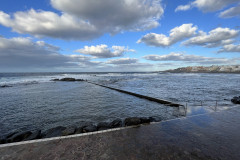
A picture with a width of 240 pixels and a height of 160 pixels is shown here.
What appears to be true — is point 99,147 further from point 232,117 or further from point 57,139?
point 232,117

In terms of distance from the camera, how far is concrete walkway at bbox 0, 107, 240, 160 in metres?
3.18

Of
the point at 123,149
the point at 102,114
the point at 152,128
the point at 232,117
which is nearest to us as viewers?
the point at 123,149

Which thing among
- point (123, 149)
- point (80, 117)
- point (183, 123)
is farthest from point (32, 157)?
point (183, 123)

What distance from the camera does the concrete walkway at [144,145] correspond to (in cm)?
318

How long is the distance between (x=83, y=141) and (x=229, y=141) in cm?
508

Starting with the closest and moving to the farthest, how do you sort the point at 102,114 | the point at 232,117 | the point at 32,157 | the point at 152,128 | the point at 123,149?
the point at 32,157 → the point at 123,149 → the point at 152,128 → the point at 232,117 → the point at 102,114

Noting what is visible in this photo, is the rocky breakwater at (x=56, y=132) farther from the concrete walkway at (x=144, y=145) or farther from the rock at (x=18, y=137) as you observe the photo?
the concrete walkway at (x=144, y=145)

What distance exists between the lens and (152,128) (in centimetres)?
478

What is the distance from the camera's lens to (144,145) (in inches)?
142

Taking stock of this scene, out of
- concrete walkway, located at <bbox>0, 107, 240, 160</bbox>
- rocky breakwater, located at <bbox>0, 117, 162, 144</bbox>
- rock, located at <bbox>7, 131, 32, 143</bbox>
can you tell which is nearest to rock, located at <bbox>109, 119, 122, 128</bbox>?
rocky breakwater, located at <bbox>0, 117, 162, 144</bbox>

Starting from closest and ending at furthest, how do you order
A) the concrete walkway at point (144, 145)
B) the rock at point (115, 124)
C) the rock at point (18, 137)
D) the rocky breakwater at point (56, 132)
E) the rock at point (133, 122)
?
the concrete walkway at point (144, 145) → the rock at point (18, 137) → the rocky breakwater at point (56, 132) → the rock at point (133, 122) → the rock at point (115, 124)

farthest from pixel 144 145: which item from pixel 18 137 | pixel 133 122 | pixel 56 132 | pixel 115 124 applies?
pixel 18 137

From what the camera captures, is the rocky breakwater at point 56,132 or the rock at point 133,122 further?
the rock at point 133,122

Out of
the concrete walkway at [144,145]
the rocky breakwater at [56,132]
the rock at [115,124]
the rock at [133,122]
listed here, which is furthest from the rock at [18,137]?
the rock at [133,122]
